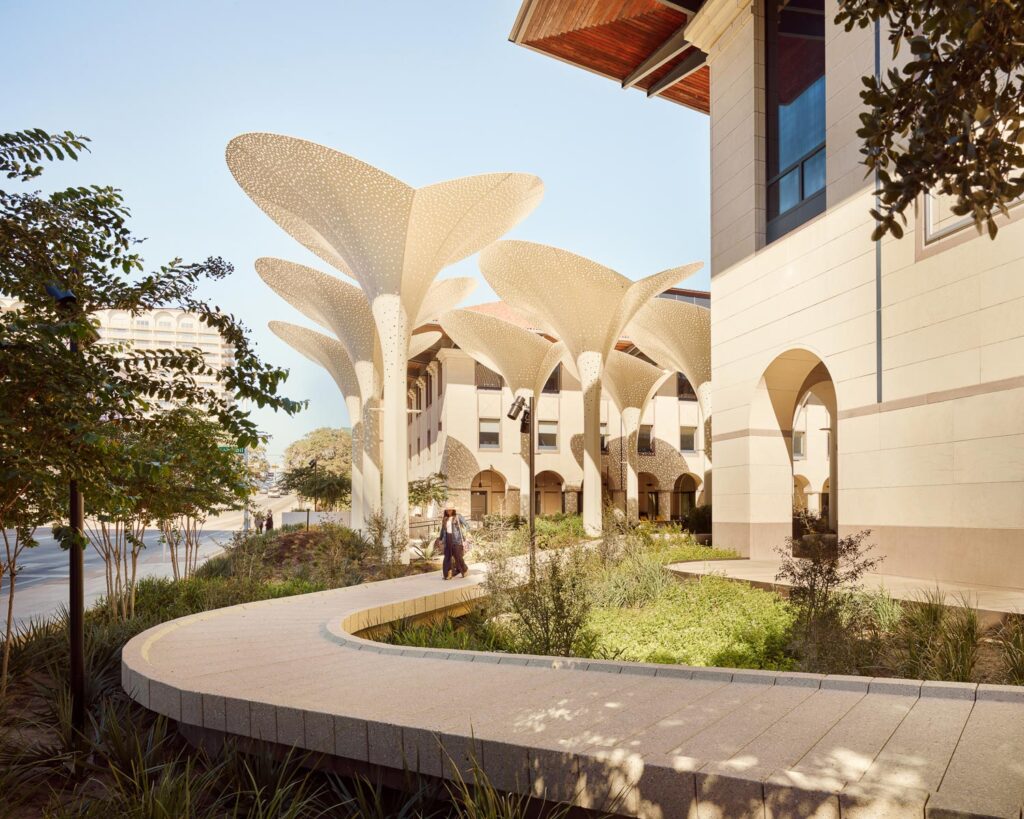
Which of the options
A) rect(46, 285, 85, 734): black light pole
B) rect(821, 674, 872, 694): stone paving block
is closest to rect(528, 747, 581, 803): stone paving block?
rect(821, 674, 872, 694): stone paving block

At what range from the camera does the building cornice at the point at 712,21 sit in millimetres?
17453

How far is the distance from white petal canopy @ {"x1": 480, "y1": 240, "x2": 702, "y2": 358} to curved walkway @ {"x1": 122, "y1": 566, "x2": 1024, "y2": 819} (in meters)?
20.8

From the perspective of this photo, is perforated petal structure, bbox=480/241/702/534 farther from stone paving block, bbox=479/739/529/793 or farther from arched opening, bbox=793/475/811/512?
stone paving block, bbox=479/739/529/793

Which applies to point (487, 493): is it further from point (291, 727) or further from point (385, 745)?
point (385, 745)

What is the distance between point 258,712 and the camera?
16.7 ft

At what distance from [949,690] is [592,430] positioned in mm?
22769

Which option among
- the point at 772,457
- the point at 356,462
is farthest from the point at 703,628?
the point at 356,462

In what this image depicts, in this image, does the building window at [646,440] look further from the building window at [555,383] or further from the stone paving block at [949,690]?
the stone paving block at [949,690]

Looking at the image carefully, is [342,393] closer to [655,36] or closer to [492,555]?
[655,36]

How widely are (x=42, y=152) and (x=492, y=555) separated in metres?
7.59

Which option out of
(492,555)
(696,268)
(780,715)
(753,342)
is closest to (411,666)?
(780,715)

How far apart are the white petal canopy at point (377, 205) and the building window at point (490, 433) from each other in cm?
1761

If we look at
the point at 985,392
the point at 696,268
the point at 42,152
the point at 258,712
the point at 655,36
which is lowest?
the point at 258,712

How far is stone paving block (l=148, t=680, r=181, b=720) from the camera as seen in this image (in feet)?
18.7
